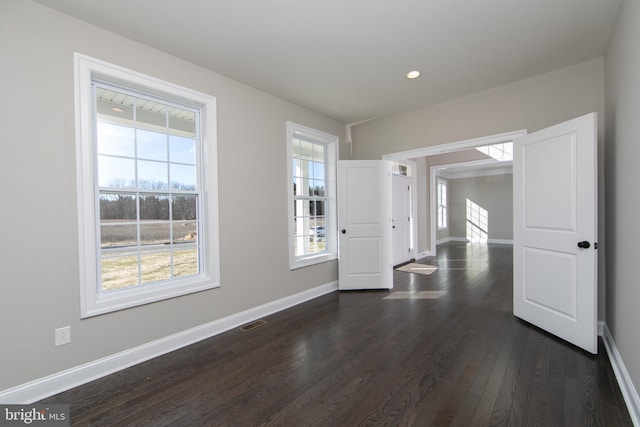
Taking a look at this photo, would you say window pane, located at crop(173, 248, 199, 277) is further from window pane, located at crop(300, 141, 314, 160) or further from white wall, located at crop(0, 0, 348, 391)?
window pane, located at crop(300, 141, 314, 160)

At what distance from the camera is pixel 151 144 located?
104 inches

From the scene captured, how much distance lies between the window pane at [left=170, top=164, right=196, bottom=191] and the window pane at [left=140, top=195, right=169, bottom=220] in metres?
0.17

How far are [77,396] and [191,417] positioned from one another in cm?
93

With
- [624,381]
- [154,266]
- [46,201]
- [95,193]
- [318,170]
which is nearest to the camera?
[624,381]

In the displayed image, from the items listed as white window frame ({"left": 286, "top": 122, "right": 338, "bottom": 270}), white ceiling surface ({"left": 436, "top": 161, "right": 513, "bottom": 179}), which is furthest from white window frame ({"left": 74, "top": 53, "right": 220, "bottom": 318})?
white ceiling surface ({"left": 436, "top": 161, "right": 513, "bottom": 179})

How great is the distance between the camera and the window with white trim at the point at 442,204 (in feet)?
32.8

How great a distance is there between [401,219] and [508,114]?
11.2 ft

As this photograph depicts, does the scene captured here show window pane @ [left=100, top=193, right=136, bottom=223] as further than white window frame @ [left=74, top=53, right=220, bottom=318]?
Yes

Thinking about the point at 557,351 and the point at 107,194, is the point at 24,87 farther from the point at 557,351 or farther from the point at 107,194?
the point at 557,351

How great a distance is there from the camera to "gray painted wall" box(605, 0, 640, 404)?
1741 mm

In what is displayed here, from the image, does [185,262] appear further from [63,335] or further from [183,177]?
[63,335]

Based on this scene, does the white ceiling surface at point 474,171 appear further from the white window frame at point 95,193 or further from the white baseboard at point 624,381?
the white window frame at point 95,193

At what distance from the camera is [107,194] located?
7.77 feet

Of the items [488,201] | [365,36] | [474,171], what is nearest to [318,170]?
[365,36]
